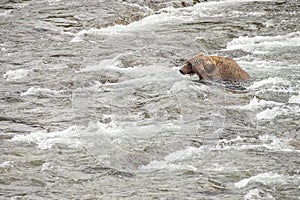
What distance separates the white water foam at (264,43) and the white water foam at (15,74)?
3888 mm

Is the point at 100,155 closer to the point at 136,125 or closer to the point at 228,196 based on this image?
the point at 136,125

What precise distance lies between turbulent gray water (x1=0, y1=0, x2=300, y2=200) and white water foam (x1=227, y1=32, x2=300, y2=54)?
0.04 meters

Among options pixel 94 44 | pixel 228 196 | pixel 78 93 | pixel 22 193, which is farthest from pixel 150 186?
pixel 94 44

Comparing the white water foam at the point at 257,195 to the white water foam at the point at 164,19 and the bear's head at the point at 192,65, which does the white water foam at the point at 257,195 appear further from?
the white water foam at the point at 164,19

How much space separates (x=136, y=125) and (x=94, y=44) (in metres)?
5.30

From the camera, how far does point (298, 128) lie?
827 cm

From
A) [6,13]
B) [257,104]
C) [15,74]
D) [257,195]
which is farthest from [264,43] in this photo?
[6,13]

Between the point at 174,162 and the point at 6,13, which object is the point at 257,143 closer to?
the point at 174,162

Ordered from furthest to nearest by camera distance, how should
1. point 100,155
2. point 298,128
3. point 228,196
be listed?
1. point 298,128
2. point 100,155
3. point 228,196

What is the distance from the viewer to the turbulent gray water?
6879mm

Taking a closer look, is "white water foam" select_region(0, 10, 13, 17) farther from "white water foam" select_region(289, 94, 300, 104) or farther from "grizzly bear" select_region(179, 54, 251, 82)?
"white water foam" select_region(289, 94, 300, 104)

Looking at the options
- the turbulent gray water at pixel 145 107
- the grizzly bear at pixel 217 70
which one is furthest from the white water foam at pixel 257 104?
the grizzly bear at pixel 217 70

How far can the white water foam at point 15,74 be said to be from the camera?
1164cm

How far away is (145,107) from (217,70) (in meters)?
1.62
